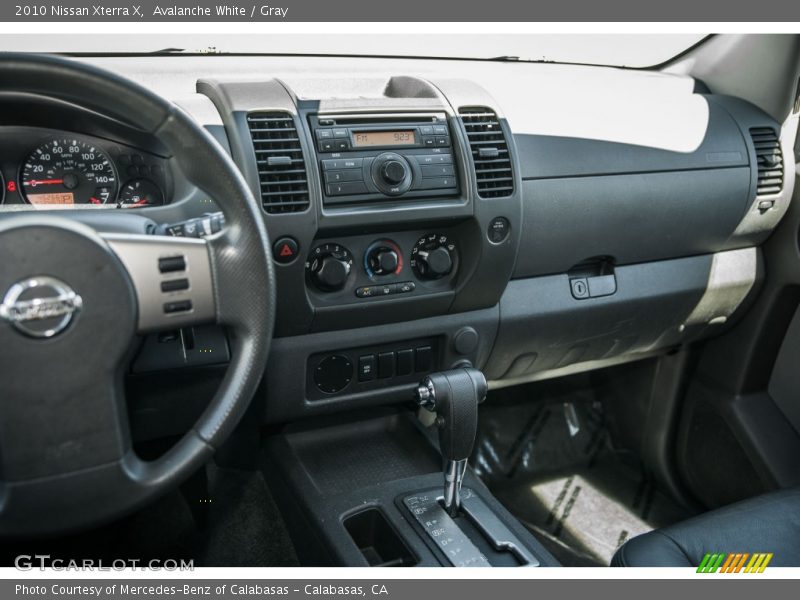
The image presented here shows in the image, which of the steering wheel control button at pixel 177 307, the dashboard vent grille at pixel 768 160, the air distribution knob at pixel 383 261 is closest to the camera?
the steering wheel control button at pixel 177 307

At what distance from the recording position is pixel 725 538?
1.48 metres

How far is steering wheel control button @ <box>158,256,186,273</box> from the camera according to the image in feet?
3.65

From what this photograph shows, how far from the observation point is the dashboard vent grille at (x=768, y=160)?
209cm

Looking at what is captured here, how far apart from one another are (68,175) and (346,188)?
0.51m

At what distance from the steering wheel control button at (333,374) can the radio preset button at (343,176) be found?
1.28 feet

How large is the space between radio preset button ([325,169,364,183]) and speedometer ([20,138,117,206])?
0.40 m

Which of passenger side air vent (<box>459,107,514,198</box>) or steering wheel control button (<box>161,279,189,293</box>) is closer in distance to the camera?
steering wheel control button (<box>161,279,189,293</box>)

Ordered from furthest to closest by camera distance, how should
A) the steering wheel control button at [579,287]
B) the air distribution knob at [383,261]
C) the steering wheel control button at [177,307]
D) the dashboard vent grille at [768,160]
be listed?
the dashboard vent grille at [768,160], the steering wheel control button at [579,287], the air distribution knob at [383,261], the steering wheel control button at [177,307]

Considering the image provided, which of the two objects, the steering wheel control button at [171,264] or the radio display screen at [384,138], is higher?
the radio display screen at [384,138]

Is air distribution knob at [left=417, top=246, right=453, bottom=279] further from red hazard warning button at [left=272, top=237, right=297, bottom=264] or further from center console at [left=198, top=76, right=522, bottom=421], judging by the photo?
red hazard warning button at [left=272, top=237, right=297, bottom=264]

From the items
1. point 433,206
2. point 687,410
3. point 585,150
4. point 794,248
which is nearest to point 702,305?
point 794,248

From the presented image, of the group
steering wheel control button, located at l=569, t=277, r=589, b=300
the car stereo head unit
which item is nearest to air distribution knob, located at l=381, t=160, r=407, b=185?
the car stereo head unit

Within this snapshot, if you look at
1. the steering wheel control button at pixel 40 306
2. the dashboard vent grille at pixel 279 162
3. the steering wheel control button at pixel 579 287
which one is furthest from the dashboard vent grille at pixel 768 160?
the steering wheel control button at pixel 40 306

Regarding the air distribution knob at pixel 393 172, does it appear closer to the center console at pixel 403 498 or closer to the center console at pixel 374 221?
the center console at pixel 374 221
